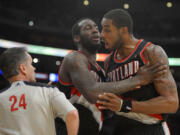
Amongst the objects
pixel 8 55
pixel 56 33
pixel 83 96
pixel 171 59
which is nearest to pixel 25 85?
pixel 8 55

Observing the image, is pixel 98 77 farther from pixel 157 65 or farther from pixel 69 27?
pixel 69 27

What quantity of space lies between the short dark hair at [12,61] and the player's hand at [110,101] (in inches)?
32.5

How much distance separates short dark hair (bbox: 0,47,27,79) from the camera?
2.43m

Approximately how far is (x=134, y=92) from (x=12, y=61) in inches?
48.1

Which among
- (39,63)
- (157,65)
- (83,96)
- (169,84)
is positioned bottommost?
(39,63)

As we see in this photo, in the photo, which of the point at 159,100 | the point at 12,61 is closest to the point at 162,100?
the point at 159,100

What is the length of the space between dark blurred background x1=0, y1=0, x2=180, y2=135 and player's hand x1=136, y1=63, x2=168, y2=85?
15.9 meters

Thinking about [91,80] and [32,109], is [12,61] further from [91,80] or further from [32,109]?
[91,80]

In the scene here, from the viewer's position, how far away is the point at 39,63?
19.5 m

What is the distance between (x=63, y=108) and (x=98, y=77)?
1073mm

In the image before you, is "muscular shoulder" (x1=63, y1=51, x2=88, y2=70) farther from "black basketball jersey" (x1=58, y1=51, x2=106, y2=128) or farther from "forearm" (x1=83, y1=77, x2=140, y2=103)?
"forearm" (x1=83, y1=77, x2=140, y2=103)

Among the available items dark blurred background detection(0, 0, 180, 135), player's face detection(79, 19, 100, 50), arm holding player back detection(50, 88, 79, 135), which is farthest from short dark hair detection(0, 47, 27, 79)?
dark blurred background detection(0, 0, 180, 135)

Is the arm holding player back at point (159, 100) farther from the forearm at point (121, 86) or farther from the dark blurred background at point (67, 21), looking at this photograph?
the dark blurred background at point (67, 21)

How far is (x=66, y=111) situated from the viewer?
2.19 m
